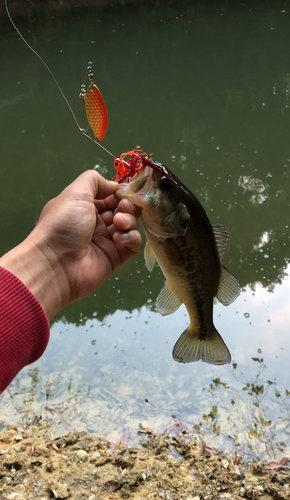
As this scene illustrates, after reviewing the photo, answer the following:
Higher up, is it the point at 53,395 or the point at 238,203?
the point at 238,203

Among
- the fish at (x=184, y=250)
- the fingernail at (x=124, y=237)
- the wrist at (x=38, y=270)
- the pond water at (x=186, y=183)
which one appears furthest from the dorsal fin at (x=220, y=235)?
the pond water at (x=186, y=183)

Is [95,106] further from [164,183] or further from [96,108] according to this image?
[164,183]

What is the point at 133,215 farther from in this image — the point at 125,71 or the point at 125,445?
the point at 125,71

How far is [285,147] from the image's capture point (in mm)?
5117

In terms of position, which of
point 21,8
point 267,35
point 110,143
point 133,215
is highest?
point 21,8

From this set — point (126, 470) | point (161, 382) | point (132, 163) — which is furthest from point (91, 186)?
point (161, 382)

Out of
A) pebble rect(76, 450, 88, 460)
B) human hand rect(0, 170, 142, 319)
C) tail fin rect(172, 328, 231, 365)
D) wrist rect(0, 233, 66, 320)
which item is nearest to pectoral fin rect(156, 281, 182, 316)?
tail fin rect(172, 328, 231, 365)

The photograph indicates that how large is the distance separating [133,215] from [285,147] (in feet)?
13.4

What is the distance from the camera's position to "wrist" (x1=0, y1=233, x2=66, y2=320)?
1.63 meters

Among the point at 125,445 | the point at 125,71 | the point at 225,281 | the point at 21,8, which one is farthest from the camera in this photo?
the point at 21,8

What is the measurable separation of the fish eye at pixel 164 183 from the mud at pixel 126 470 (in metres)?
1.66

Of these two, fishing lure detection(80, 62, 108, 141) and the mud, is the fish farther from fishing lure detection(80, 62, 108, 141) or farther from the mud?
the mud

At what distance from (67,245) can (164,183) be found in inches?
23.0

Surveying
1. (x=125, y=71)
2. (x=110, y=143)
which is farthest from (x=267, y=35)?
(x=110, y=143)
